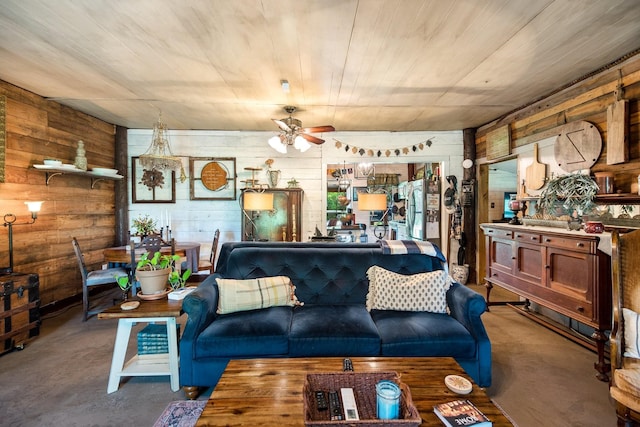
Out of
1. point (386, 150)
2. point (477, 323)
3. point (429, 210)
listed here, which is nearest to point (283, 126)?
point (386, 150)

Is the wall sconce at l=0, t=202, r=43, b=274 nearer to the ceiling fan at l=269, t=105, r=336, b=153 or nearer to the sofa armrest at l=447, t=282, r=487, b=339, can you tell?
the ceiling fan at l=269, t=105, r=336, b=153

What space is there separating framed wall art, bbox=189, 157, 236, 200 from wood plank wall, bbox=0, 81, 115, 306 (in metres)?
1.26

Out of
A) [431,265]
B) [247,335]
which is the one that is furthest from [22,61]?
[431,265]

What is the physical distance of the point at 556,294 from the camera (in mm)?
2689

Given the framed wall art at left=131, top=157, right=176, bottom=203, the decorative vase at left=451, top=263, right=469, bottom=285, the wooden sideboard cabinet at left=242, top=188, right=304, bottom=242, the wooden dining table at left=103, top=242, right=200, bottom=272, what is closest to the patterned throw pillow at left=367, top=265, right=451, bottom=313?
the wooden sideboard cabinet at left=242, top=188, right=304, bottom=242

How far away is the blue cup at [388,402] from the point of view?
3.73ft

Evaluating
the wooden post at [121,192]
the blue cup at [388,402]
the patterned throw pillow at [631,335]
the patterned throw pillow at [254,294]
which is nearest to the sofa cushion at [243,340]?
the patterned throw pillow at [254,294]

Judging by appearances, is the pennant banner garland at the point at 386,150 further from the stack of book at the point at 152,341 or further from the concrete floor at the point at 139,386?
the stack of book at the point at 152,341

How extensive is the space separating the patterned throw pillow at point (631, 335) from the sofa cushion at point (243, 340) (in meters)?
1.92

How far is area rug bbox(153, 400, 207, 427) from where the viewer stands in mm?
1752

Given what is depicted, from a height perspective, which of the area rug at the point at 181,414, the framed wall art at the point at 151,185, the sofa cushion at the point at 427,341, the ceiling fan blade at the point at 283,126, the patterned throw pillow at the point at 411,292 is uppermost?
the ceiling fan blade at the point at 283,126

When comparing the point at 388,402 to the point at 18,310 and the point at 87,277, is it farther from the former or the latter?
the point at 87,277

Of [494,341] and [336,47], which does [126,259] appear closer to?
[336,47]

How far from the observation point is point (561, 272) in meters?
2.64
